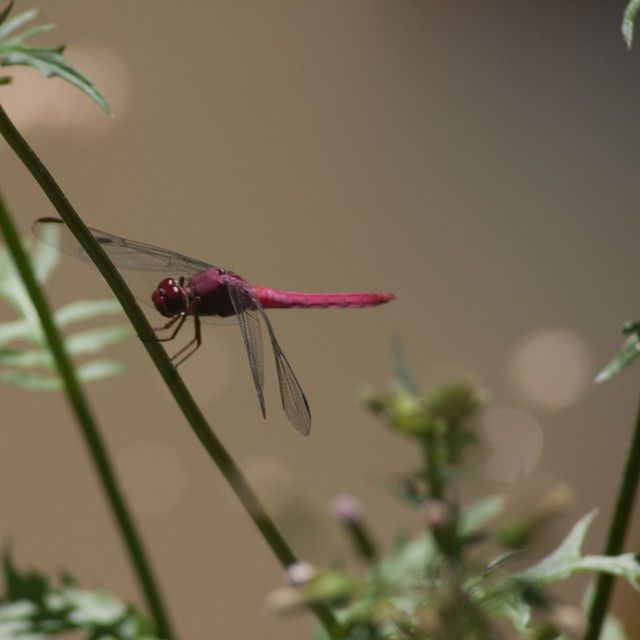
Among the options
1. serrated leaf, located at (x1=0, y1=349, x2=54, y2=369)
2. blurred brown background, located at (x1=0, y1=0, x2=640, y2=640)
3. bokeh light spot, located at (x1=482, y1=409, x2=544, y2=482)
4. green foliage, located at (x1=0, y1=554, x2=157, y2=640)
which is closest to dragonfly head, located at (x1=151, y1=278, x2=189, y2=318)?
serrated leaf, located at (x1=0, y1=349, x2=54, y2=369)

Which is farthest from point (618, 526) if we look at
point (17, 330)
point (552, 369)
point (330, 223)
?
point (330, 223)

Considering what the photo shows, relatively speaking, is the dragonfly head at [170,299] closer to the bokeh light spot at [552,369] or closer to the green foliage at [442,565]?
the green foliage at [442,565]

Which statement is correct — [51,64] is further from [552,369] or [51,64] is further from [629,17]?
[552,369]

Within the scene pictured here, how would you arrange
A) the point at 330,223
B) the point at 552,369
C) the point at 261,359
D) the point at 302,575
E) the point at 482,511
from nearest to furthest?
the point at 302,575, the point at 482,511, the point at 261,359, the point at 552,369, the point at 330,223

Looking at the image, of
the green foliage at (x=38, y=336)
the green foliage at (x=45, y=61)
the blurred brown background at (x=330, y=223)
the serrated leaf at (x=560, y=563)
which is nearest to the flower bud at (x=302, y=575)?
the serrated leaf at (x=560, y=563)

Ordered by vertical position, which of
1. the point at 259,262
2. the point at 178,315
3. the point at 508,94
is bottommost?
the point at 178,315

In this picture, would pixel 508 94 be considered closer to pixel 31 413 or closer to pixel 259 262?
pixel 259 262

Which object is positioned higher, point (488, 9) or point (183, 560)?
point (488, 9)

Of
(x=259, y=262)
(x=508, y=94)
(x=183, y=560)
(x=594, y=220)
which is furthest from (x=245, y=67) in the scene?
(x=183, y=560)
